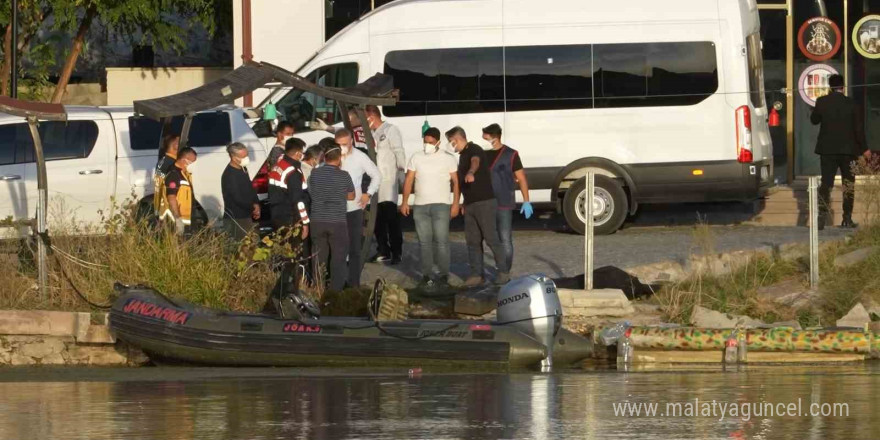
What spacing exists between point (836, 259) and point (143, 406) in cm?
818

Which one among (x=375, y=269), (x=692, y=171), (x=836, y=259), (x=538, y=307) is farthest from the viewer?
(x=692, y=171)

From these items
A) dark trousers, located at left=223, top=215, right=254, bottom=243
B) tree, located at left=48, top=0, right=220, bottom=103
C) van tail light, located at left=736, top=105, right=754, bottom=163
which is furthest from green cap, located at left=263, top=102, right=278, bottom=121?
tree, located at left=48, top=0, right=220, bottom=103

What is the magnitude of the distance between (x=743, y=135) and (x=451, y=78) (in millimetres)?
3650

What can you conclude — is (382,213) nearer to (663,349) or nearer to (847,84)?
(663,349)

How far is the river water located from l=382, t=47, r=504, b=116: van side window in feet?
24.6

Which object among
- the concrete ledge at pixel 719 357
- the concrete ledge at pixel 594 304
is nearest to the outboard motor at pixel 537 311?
the concrete ledge at pixel 719 357

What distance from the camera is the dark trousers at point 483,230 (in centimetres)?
1709

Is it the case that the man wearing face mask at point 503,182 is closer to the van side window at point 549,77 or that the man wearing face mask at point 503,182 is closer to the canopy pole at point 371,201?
the canopy pole at point 371,201

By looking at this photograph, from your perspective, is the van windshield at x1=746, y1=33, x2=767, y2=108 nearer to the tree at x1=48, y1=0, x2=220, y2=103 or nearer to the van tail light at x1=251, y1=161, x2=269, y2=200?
the van tail light at x1=251, y1=161, x2=269, y2=200

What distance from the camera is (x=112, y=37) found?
28.6 metres

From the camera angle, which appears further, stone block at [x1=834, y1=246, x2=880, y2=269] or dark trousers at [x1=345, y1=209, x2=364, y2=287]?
dark trousers at [x1=345, y1=209, x2=364, y2=287]

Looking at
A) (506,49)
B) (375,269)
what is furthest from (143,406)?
(506,49)

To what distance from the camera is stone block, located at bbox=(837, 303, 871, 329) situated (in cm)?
1509

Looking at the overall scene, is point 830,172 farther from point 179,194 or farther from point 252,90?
point 179,194
